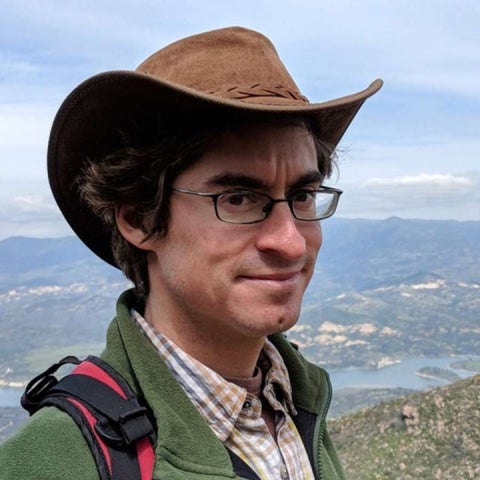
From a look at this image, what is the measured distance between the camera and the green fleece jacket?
1891mm

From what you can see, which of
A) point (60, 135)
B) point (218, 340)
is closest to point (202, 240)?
point (218, 340)

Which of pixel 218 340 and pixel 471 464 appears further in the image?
pixel 471 464

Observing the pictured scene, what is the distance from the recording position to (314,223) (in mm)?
2516

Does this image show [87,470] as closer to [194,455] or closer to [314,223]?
[194,455]

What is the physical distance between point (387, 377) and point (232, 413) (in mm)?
140085

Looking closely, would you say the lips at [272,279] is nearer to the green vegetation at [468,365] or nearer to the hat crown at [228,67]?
the hat crown at [228,67]

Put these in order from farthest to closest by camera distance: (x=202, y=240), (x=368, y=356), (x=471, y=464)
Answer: (x=368, y=356) → (x=471, y=464) → (x=202, y=240)

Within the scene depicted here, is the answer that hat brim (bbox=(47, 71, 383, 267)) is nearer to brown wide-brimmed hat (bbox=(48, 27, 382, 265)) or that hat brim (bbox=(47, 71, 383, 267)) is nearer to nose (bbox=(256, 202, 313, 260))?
brown wide-brimmed hat (bbox=(48, 27, 382, 265))

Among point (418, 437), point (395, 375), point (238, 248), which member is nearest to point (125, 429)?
point (238, 248)

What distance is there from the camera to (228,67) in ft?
7.84

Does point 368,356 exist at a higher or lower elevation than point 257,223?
lower

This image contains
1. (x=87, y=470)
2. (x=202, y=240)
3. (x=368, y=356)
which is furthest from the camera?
(x=368, y=356)

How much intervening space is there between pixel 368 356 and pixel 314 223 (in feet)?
571

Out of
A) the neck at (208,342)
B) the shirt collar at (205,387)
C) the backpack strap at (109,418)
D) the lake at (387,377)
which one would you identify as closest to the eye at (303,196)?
the neck at (208,342)
